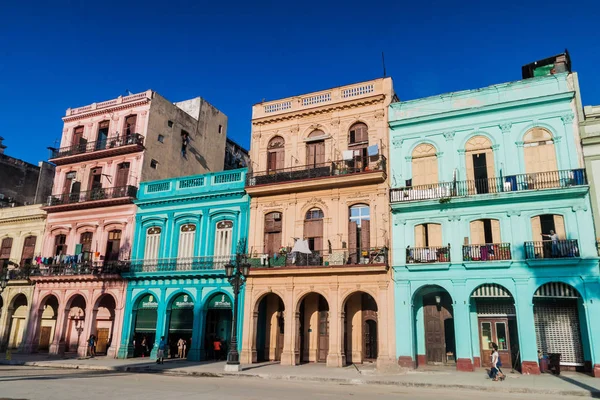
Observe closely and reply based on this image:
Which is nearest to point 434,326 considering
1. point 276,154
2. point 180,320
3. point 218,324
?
point 218,324

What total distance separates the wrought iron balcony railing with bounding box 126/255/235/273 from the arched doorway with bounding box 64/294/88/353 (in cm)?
493

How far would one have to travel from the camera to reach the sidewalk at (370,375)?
15922mm

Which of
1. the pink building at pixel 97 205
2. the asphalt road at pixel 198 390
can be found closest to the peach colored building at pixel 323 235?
the asphalt road at pixel 198 390

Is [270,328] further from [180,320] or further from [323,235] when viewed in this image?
[323,235]

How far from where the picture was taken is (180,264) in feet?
91.7

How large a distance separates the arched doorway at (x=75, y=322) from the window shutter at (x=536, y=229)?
84.1 feet

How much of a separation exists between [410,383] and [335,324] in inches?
256

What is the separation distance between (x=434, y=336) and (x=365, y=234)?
5.83 metres

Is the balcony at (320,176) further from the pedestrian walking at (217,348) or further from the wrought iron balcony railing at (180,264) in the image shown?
the pedestrian walking at (217,348)

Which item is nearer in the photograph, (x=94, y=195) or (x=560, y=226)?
(x=560, y=226)

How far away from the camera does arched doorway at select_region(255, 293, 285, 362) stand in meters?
25.7

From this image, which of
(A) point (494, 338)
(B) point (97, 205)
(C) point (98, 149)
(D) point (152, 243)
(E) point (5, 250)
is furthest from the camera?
(E) point (5, 250)

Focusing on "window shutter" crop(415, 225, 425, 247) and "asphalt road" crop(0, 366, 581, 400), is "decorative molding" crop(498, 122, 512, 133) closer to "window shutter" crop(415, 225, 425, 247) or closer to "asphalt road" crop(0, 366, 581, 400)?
"window shutter" crop(415, 225, 425, 247)

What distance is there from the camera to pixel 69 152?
34.0 m
